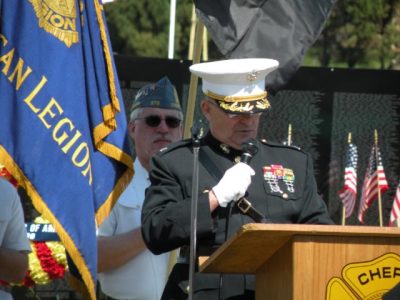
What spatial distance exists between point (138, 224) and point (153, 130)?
511 mm

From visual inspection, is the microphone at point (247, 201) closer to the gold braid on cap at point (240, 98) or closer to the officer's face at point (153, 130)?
the gold braid on cap at point (240, 98)

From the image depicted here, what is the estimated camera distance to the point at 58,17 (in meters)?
5.27

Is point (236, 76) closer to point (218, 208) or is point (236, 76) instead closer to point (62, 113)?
point (218, 208)

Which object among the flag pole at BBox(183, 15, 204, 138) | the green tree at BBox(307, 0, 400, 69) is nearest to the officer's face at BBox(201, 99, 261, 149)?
the flag pole at BBox(183, 15, 204, 138)

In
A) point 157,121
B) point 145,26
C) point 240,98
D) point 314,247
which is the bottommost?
point 314,247

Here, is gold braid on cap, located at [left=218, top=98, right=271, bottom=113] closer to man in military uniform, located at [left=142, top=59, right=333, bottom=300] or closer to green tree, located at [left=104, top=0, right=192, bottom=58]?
man in military uniform, located at [left=142, top=59, right=333, bottom=300]

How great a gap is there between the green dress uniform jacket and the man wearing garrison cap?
105 cm

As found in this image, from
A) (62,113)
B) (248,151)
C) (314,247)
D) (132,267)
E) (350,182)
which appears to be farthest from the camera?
(350,182)

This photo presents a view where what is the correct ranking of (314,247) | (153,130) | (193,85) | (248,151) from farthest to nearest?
(153,130) < (193,85) < (248,151) < (314,247)

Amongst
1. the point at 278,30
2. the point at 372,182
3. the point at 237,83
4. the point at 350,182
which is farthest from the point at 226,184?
the point at 372,182

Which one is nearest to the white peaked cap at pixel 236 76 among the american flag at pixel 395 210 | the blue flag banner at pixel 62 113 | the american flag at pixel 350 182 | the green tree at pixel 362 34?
the blue flag banner at pixel 62 113

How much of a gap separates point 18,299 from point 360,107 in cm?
298

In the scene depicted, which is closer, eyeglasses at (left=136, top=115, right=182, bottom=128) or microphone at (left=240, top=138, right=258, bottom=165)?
microphone at (left=240, top=138, right=258, bottom=165)

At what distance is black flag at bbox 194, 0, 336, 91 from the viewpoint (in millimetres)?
5859
